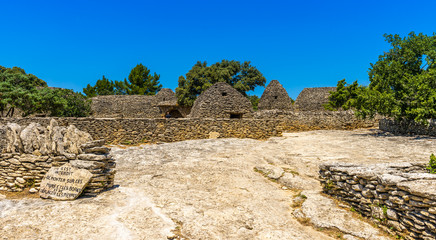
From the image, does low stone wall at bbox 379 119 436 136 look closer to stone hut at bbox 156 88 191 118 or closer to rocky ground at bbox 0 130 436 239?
rocky ground at bbox 0 130 436 239

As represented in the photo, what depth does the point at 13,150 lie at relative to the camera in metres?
6.41

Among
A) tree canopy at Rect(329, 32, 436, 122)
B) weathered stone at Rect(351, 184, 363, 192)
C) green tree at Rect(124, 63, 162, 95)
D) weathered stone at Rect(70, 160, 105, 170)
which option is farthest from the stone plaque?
green tree at Rect(124, 63, 162, 95)

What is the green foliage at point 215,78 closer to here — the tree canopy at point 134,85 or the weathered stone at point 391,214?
the tree canopy at point 134,85

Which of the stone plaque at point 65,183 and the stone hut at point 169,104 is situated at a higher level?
the stone hut at point 169,104

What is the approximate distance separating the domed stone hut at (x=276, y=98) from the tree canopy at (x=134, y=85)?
28.7 meters

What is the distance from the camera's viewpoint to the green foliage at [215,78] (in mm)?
37188

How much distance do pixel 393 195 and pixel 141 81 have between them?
5620 centimetres

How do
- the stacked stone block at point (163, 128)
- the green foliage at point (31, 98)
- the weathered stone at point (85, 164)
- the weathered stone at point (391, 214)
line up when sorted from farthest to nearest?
the green foliage at point (31, 98) < the stacked stone block at point (163, 128) < the weathered stone at point (85, 164) < the weathered stone at point (391, 214)

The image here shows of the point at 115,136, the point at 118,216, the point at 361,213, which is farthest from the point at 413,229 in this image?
the point at 115,136

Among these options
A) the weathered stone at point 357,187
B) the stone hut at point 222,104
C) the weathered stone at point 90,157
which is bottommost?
the weathered stone at point 357,187

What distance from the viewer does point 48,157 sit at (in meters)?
6.17

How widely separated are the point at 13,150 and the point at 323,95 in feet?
147

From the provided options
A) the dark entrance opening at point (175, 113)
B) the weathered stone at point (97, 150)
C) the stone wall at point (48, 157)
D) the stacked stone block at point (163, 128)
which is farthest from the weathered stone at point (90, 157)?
the dark entrance opening at point (175, 113)

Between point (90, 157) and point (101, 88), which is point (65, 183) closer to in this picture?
point (90, 157)
